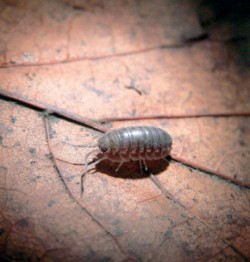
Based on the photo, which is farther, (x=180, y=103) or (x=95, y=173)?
(x=180, y=103)

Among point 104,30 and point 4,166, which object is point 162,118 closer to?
point 104,30

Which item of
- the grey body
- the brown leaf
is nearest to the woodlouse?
the grey body

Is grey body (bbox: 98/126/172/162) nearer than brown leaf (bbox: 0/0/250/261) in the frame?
No

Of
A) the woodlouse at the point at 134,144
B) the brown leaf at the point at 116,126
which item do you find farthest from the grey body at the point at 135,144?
the brown leaf at the point at 116,126

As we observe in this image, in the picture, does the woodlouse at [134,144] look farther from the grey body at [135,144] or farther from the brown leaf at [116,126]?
the brown leaf at [116,126]

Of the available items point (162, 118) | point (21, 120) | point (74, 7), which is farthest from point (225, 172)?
point (74, 7)

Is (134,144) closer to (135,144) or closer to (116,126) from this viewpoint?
(135,144)

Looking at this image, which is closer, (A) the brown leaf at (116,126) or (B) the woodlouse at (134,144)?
(A) the brown leaf at (116,126)

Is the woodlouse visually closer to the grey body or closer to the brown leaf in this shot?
the grey body
